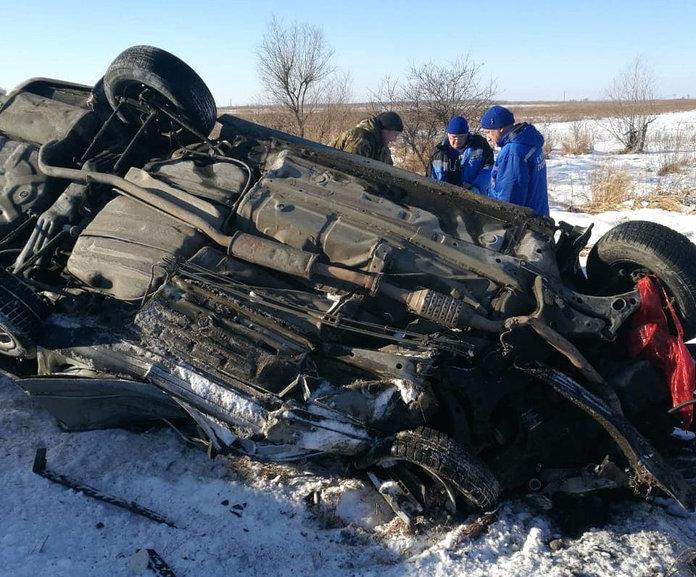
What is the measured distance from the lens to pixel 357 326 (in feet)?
10.6

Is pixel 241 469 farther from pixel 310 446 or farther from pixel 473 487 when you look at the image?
pixel 473 487

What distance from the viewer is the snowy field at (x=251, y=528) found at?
2.79 meters

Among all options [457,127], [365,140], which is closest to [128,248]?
[365,140]

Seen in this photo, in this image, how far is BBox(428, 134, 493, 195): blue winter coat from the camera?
239 inches

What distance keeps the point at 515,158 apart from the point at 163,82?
2.93 meters

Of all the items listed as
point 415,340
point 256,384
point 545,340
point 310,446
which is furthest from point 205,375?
point 545,340

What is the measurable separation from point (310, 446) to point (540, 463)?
1264 millimetres

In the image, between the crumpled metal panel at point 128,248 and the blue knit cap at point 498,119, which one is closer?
the crumpled metal panel at point 128,248

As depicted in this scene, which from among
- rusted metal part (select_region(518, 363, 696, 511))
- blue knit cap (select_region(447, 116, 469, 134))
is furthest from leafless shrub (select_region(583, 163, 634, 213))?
rusted metal part (select_region(518, 363, 696, 511))

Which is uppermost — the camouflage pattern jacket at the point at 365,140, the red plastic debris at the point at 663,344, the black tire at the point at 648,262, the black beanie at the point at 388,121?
the black beanie at the point at 388,121

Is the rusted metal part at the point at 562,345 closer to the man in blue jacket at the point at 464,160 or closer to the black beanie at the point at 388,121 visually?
the man in blue jacket at the point at 464,160

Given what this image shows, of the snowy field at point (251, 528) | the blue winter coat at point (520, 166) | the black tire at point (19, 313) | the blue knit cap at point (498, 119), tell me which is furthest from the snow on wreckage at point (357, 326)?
the blue knit cap at point (498, 119)

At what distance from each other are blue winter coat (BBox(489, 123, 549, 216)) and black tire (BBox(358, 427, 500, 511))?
280 cm

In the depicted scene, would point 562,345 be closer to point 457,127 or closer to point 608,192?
point 457,127
